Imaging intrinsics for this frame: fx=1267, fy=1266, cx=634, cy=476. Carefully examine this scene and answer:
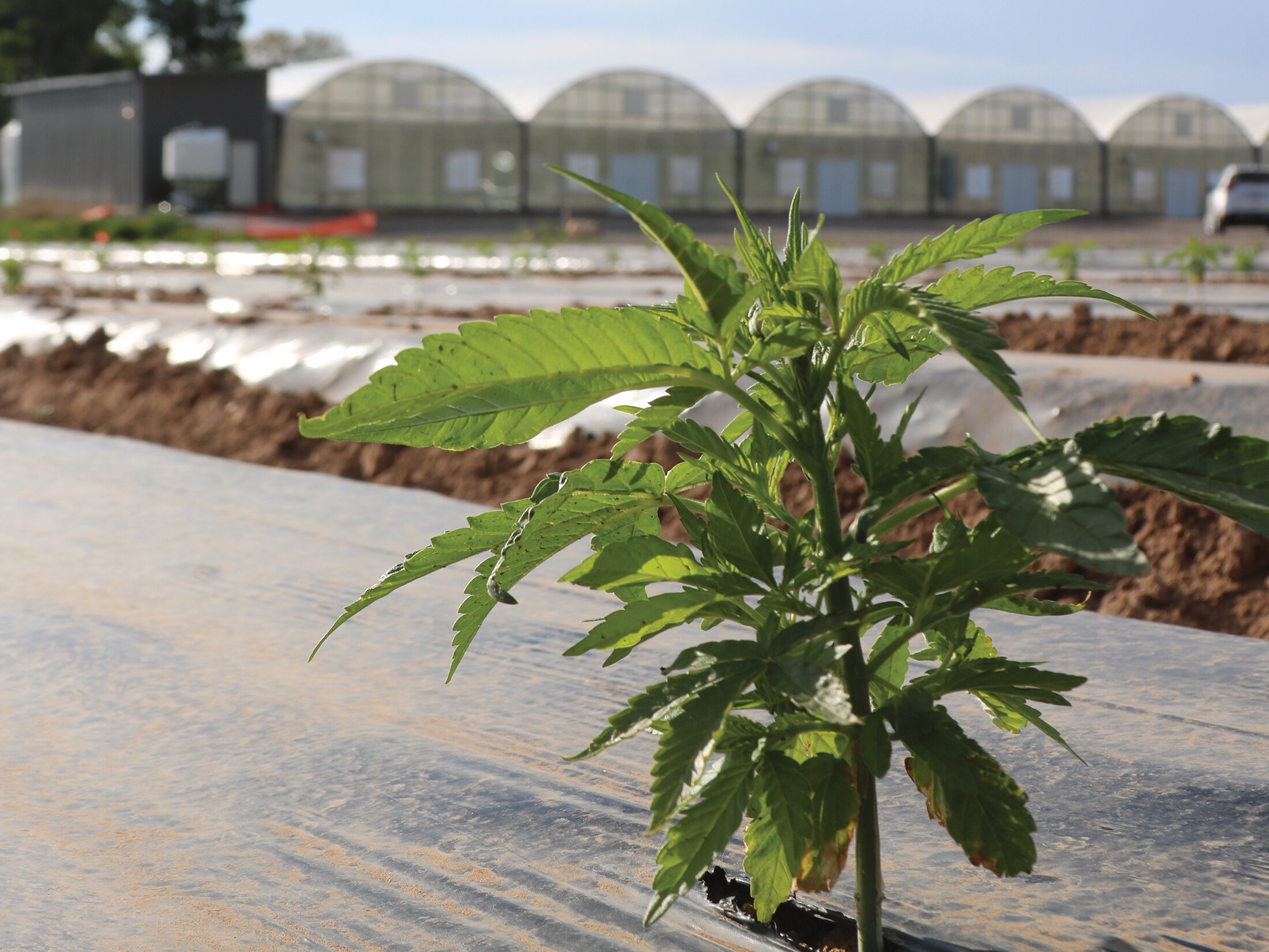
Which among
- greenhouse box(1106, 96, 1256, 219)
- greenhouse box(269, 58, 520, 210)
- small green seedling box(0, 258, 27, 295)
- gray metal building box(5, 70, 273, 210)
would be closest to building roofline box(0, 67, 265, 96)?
gray metal building box(5, 70, 273, 210)

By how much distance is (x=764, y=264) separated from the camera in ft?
3.36

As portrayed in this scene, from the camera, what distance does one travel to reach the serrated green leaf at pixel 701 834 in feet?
3.01

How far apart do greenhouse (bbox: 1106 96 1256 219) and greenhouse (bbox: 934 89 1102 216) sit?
774 mm

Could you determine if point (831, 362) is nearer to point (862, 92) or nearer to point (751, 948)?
point (751, 948)

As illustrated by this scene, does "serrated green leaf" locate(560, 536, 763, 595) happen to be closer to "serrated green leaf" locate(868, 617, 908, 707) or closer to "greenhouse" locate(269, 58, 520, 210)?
"serrated green leaf" locate(868, 617, 908, 707)

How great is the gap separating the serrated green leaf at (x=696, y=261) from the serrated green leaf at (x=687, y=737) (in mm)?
268

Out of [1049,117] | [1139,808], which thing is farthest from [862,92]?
[1139,808]

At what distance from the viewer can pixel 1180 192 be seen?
34031 millimetres

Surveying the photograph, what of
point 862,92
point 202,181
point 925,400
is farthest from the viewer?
point 862,92

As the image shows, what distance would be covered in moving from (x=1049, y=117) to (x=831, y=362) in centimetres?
3470

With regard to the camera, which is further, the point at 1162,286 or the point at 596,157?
the point at 596,157

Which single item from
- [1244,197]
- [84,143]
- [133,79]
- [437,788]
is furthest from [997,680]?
[84,143]

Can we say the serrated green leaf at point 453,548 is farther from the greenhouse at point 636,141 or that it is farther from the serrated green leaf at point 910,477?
the greenhouse at point 636,141

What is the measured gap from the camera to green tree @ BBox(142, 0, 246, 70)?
4719cm
